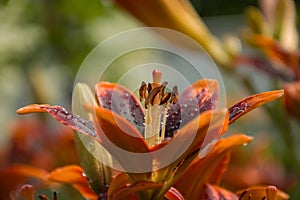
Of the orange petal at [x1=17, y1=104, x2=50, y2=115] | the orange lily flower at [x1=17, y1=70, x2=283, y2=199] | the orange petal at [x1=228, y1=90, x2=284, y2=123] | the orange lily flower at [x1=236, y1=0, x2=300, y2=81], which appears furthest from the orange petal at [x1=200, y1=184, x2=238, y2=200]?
the orange lily flower at [x1=236, y1=0, x2=300, y2=81]

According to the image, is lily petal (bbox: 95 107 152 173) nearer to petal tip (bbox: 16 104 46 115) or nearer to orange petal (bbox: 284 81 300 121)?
petal tip (bbox: 16 104 46 115)

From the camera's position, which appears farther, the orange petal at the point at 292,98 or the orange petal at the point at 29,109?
the orange petal at the point at 292,98

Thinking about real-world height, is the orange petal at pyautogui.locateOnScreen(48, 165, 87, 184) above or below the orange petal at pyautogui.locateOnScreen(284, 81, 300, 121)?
above

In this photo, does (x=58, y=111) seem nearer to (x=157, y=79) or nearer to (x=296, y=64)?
(x=157, y=79)

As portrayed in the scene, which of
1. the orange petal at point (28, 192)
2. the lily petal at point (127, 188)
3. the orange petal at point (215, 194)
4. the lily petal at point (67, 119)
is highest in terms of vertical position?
the lily petal at point (67, 119)

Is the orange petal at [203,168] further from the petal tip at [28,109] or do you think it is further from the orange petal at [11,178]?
the orange petal at [11,178]

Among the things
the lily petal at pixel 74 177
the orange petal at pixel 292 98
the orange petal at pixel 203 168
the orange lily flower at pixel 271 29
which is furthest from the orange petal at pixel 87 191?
the orange lily flower at pixel 271 29

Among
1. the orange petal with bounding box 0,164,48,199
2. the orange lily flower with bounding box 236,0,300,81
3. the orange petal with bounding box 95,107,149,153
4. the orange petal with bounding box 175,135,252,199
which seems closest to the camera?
the orange petal with bounding box 95,107,149,153
